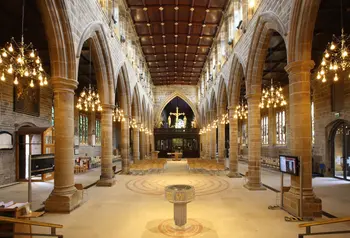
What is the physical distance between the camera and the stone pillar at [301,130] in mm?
7305

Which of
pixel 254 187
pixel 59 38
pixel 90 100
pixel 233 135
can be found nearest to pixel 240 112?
pixel 233 135

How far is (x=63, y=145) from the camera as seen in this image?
8109mm

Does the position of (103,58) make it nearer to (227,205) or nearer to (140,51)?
(227,205)

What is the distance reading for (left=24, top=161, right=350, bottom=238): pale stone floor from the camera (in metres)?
6.16

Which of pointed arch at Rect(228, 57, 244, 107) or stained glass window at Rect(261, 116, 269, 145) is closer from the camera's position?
pointed arch at Rect(228, 57, 244, 107)

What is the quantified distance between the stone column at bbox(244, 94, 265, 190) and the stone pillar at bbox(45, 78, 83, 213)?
7.10m

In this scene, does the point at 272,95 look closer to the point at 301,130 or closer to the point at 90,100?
the point at 301,130

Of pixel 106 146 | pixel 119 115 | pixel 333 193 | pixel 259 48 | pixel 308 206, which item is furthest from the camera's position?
pixel 119 115

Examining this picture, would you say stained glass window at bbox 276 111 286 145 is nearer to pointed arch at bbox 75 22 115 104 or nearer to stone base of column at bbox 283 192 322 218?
pointed arch at bbox 75 22 115 104

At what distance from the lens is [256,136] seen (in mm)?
11438

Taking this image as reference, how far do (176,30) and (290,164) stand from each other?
1445 cm

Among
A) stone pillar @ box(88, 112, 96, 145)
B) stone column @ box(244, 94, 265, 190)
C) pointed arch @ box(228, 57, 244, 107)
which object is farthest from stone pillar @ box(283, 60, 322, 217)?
stone pillar @ box(88, 112, 96, 145)

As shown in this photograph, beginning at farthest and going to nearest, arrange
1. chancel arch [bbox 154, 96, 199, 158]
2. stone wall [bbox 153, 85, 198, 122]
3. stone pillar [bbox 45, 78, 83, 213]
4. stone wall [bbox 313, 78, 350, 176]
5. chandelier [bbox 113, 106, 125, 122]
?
stone wall [bbox 153, 85, 198, 122] < chancel arch [bbox 154, 96, 199, 158] < chandelier [bbox 113, 106, 125, 122] < stone wall [bbox 313, 78, 350, 176] < stone pillar [bbox 45, 78, 83, 213]

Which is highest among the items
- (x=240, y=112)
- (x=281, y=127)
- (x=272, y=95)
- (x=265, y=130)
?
(x=272, y=95)
